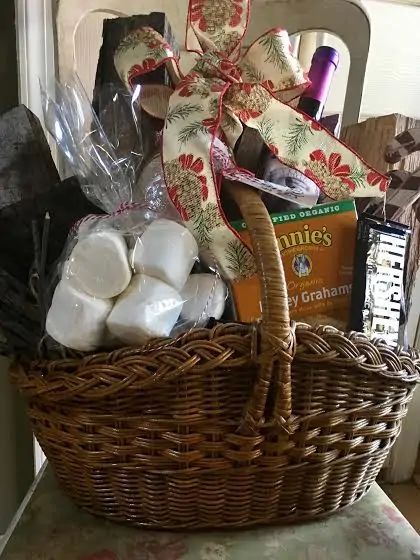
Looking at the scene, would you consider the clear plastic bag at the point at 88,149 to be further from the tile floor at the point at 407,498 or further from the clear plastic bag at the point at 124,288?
the tile floor at the point at 407,498

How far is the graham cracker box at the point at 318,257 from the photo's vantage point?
576 millimetres

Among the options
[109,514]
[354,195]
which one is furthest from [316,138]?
[109,514]

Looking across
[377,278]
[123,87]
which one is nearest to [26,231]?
[123,87]

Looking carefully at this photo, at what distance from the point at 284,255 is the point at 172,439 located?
204mm

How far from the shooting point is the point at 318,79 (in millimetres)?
652

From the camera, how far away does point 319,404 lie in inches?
20.7

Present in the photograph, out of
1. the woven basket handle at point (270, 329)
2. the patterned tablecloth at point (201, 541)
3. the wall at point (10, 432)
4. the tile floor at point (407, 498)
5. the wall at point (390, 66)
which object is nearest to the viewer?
the woven basket handle at point (270, 329)

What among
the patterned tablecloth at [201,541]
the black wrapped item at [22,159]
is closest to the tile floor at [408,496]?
the patterned tablecloth at [201,541]

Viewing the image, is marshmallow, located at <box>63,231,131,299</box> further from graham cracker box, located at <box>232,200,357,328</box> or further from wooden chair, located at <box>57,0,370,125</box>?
wooden chair, located at <box>57,0,370,125</box>

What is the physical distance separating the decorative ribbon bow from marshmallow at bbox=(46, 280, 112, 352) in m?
0.12

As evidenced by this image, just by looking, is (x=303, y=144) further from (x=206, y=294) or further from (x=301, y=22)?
(x=301, y=22)

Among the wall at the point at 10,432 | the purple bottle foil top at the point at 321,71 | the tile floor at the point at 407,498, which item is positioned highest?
Result: the purple bottle foil top at the point at 321,71

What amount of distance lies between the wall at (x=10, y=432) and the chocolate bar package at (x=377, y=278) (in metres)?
0.54

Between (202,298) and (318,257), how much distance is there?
130mm
